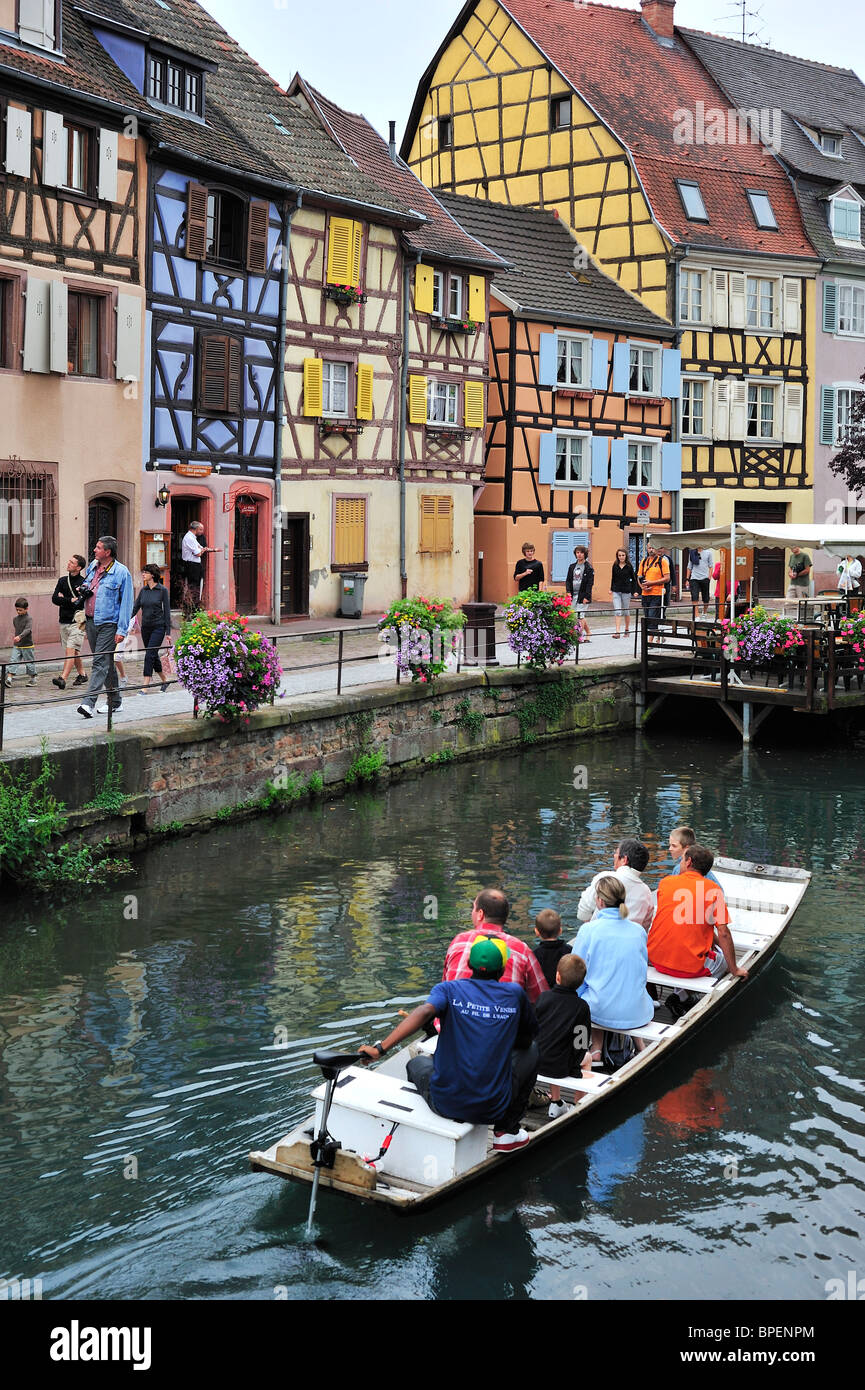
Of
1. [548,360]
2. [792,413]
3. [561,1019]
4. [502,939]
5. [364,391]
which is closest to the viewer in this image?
[502,939]

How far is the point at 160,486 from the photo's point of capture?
79.4ft

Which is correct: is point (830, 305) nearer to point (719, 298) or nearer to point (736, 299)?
point (736, 299)

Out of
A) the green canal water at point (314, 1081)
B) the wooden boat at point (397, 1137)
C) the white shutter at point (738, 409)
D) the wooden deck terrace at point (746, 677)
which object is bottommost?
the green canal water at point (314, 1081)

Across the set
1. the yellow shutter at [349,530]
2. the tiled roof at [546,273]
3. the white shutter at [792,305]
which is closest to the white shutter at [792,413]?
the white shutter at [792,305]

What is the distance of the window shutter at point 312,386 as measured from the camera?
27.8 meters

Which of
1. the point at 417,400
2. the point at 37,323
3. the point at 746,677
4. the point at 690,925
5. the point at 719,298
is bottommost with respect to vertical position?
the point at 690,925

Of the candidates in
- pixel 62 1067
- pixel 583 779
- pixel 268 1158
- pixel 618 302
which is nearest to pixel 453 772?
pixel 583 779

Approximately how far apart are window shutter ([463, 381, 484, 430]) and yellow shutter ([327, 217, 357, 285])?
15.7ft

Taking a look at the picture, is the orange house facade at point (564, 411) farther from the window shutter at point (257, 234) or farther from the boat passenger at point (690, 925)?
the boat passenger at point (690, 925)

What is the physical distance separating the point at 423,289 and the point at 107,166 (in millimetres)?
10232

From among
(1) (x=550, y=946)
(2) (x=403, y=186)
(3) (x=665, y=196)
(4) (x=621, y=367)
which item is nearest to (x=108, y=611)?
(1) (x=550, y=946)

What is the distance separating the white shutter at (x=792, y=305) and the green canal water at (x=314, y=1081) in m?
26.9

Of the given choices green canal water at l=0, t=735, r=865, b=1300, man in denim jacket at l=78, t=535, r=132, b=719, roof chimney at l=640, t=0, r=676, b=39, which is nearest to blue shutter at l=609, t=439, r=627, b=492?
roof chimney at l=640, t=0, r=676, b=39

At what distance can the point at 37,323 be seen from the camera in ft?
69.2
